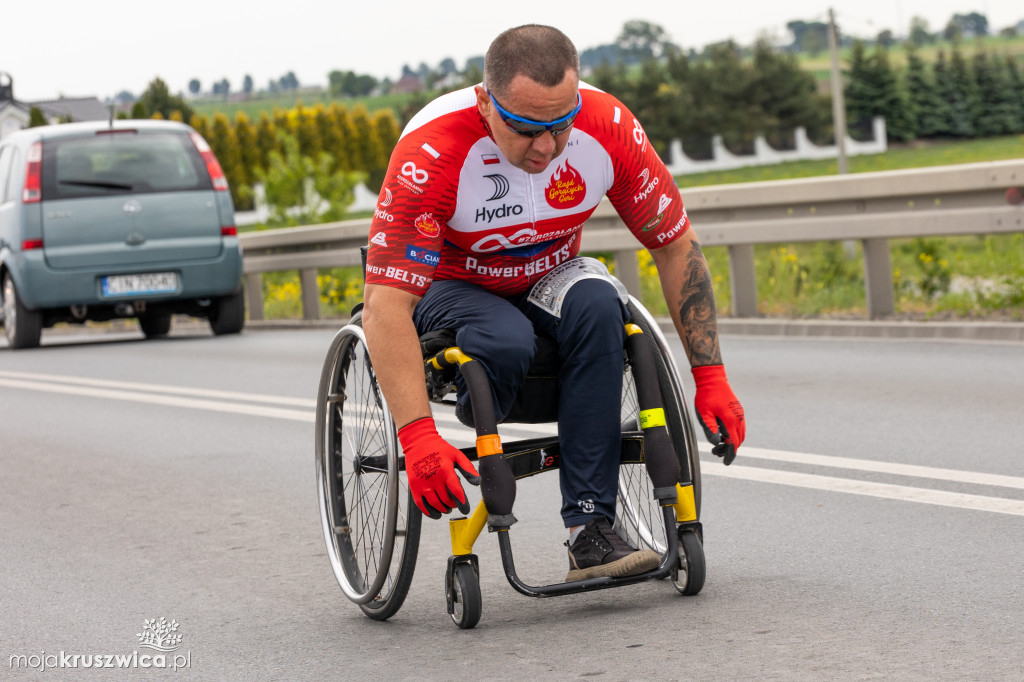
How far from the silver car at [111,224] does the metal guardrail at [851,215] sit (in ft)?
12.3

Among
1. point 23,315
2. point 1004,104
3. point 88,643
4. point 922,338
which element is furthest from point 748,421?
point 1004,104

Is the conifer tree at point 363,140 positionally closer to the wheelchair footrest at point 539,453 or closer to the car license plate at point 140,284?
the car license plate at point 140,284

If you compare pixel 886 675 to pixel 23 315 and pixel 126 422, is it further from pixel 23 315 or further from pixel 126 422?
pixel 23 315

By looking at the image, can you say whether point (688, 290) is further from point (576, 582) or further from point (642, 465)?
point (576, 582)

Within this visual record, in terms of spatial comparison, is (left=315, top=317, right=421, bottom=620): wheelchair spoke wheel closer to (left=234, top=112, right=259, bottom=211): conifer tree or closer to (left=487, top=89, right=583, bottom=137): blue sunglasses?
(left=487, top=89, right=583, bottom=137): blue sunglasses

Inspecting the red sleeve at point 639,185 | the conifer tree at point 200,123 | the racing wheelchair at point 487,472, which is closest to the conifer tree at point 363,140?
the conifer tree at point 200,123

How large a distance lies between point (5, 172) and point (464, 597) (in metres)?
12.4

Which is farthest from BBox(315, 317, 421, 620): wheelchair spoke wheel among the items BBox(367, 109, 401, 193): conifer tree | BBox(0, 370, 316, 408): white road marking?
BBox(367, 109, 401, 193): conifer tree

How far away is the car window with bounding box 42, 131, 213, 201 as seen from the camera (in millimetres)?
14812

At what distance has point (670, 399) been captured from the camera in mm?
4324

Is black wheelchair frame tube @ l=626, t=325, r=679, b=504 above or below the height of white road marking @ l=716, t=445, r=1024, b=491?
above

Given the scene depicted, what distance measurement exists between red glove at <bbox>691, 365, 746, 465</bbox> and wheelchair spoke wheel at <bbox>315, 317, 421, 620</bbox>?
829mm

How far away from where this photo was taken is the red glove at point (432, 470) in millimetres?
3988

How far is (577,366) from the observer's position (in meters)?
4.21
